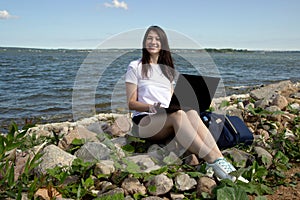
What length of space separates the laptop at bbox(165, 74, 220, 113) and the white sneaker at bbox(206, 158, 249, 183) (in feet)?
2.20

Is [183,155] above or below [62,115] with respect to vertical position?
above

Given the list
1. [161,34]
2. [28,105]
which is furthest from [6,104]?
[161,34]

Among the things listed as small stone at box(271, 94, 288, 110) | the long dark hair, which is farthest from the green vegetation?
small stone at box(271, 94, 288, 110)

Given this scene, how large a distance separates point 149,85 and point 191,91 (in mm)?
673

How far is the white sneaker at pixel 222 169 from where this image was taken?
309cm

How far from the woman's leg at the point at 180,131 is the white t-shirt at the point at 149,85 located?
0.85 ft

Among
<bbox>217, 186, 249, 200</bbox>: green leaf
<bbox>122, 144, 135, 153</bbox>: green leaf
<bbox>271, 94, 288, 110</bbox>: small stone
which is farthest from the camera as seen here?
<bbox>271, 94, 288, 110</bbox>: small stone

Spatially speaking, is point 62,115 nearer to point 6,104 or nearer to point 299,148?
point 6,104

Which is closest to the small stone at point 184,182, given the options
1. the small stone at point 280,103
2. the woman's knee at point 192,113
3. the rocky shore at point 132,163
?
the rocky shore at point 132,163

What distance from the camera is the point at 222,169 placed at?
10.3 ft

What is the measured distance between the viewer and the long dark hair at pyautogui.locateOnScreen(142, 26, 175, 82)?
13.4ft

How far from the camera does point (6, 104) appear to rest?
8.98 metres

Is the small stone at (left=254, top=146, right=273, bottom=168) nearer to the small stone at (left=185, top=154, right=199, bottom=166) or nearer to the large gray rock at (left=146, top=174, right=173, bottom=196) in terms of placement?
the small stone at (left=185, top=154, right=199, bottom=166)

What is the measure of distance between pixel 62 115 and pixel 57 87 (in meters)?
4.72
